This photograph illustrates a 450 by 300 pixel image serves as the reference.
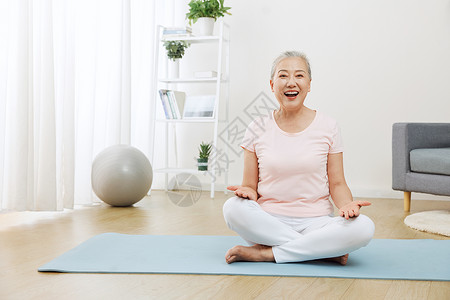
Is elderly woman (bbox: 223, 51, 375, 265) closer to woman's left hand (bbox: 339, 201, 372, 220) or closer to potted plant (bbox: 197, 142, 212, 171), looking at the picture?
woman's left hand (bbox: 339, 201, 372, 220)

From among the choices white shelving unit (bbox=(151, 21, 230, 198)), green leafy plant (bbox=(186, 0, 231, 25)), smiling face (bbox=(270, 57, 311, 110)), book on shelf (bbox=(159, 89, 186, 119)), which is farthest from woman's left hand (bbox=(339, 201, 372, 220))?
green leafy plant (bbox=(186, 0, 231, 25))

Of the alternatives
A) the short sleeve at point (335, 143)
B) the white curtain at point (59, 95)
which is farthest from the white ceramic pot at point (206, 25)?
the short sleeve at point (335, 143)

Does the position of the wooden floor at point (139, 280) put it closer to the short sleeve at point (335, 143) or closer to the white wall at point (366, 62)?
the short sleeve at point (335, 143)

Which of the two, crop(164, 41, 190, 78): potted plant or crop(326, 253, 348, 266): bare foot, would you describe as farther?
crop(164, 41, 190, 78): potted plant

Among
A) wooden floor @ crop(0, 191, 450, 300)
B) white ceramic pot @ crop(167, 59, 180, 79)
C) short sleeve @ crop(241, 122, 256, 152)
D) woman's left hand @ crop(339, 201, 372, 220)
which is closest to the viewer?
wooden floor @ crop(0, 191, 450, 300)

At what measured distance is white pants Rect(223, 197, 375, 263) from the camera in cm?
162

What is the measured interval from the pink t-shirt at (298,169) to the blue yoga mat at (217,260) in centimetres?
21

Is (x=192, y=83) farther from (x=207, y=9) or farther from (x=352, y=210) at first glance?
(x=352, y=210)

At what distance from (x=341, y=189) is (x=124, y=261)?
0.81 metres

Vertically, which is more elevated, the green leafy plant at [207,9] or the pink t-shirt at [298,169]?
the green leafy plant at [207,9]

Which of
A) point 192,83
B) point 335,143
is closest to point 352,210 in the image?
point 335,143

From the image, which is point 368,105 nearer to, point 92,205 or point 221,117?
point 221,117

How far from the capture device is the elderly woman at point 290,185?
1.71 meters

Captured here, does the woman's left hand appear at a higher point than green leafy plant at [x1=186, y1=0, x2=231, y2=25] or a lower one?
lower
